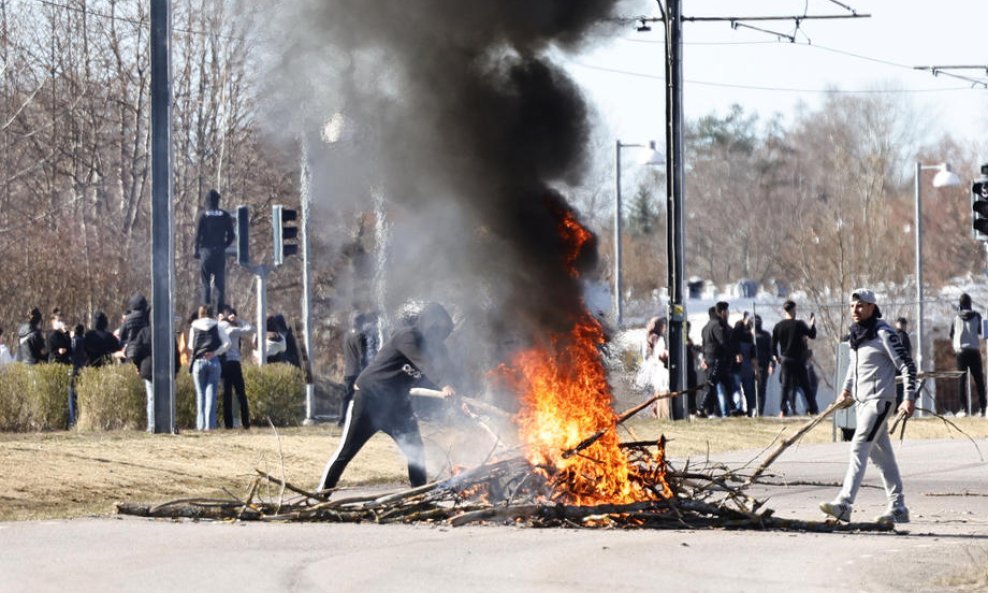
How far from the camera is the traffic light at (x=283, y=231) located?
83.0 ft

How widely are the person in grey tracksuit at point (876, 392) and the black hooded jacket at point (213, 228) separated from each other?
1544cm

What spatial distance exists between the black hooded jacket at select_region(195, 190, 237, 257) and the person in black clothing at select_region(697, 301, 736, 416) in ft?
23.6

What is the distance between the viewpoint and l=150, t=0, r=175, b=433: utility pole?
1994 cm

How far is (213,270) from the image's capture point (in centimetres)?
2789

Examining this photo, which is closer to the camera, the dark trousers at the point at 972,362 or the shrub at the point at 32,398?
the shrub at the point at 32,398

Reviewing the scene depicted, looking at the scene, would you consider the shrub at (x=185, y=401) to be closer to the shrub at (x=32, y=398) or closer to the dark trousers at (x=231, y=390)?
the dark trousers at (x=231, y=390)

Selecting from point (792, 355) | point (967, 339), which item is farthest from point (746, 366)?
point (967, 339)

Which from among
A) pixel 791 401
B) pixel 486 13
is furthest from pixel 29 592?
pixel 791 401

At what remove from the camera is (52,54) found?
36.9m

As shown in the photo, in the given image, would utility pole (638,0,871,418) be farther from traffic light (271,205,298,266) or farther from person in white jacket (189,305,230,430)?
person in white jacket (189,305,230,430)

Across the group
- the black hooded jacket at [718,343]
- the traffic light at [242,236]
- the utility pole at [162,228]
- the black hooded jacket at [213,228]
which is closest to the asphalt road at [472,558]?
the utility pole at [162,228]

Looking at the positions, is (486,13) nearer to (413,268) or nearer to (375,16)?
(375,16)

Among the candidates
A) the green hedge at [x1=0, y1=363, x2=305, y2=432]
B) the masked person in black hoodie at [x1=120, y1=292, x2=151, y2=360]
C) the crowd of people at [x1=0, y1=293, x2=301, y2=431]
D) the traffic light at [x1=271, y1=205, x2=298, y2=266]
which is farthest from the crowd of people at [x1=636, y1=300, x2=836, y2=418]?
the green hedge at [x1=0, y1=363, x2=305, y2=432]

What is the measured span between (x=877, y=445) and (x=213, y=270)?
16.5 metres
